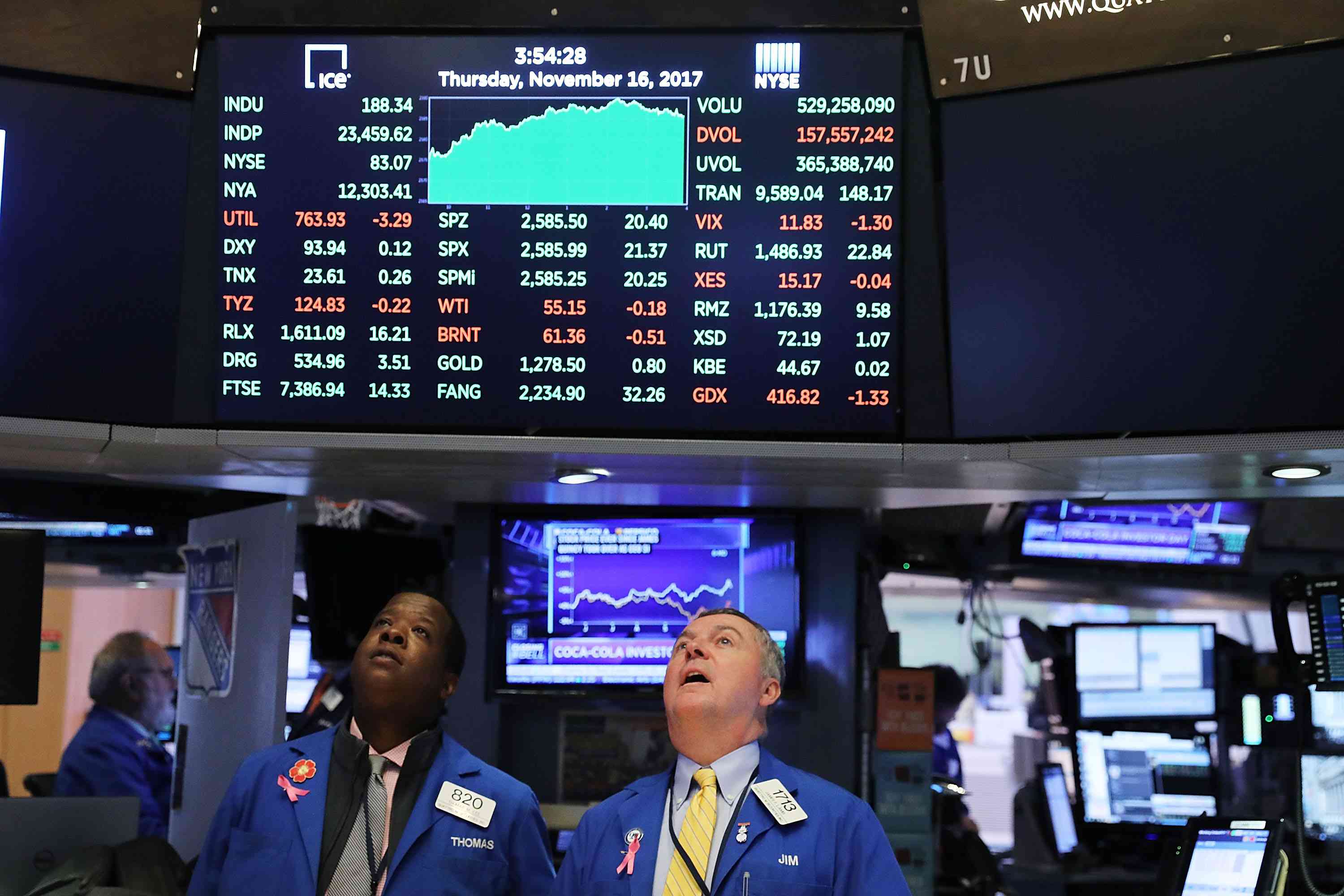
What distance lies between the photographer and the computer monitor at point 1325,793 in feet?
20.7

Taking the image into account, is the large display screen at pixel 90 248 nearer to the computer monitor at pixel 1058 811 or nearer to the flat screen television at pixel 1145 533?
the flat screen television at pixel 1145 533

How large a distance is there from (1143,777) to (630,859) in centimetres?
491

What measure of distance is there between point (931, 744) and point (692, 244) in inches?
87.6

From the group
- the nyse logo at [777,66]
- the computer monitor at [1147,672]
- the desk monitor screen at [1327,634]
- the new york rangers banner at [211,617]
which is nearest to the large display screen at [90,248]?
the new york rangers banner at [211,617]

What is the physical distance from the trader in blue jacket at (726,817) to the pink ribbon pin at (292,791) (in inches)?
24.0

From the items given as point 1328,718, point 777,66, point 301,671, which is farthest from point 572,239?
point 301,671

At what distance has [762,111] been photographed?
3383 millimetres

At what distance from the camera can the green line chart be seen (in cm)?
338

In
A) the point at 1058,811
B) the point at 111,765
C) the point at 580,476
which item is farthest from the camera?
the point at 1058,811

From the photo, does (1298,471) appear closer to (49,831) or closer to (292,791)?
(292,791)

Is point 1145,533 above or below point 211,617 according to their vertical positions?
above

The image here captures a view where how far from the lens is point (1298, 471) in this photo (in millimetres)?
3451

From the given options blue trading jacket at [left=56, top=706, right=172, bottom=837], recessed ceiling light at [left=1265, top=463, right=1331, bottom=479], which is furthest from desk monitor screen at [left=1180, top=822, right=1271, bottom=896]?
blue trading jacket at [left=56, top=706, right=172, bottom=837]

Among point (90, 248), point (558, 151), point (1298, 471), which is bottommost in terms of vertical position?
point (1298, 471)
